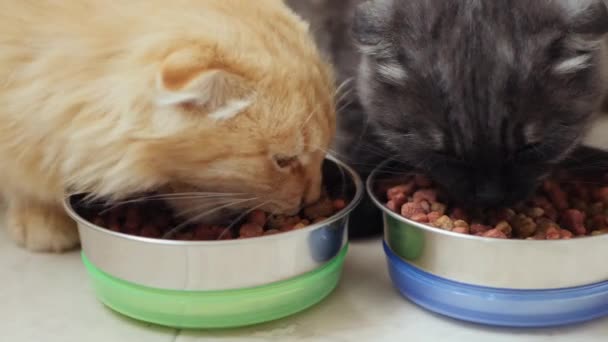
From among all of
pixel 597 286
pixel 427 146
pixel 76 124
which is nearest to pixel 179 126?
pixel 76 124

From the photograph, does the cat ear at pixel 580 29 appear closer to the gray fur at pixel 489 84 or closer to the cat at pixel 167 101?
the gray fur at pixel 489 84

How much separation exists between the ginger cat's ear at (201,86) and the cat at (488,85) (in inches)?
16.4

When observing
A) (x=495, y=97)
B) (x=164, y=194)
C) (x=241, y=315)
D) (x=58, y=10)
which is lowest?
(x=241, y=315)

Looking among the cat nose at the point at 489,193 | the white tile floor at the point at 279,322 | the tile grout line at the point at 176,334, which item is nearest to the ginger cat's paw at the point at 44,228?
the white tile floor at the point at 279,322

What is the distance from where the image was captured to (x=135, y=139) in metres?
1.08

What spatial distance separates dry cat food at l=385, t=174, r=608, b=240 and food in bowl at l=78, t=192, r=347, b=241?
0.52 ft

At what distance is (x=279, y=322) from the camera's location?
4.09ft

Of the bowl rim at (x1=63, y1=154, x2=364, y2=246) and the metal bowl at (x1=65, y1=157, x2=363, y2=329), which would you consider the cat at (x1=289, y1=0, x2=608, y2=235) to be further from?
the metal bowl at (x1=65, y1=157, x2=363, y2=329)

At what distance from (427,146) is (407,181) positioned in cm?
16

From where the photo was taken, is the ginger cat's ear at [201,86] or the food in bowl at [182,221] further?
the food in bowl at [182,221]

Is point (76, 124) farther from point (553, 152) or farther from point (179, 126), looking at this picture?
point (553, 152)

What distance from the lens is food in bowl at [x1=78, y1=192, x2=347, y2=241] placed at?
127 cm

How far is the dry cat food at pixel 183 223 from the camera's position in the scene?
127cm

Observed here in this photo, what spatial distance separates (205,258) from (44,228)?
54 centimetres
